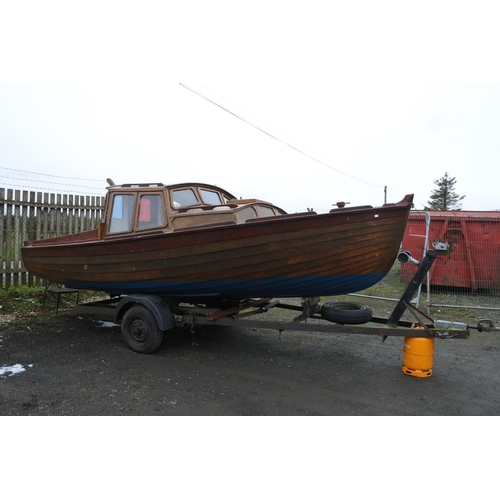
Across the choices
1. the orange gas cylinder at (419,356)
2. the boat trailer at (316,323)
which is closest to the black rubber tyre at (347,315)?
the boat trailer at (316,323)

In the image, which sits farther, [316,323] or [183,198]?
[183,198]

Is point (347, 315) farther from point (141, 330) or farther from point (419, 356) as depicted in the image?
point (141, 330)

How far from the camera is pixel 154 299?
16.6 feet

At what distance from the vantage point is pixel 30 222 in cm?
864

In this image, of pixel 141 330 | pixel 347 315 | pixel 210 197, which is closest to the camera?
pixel 347 315

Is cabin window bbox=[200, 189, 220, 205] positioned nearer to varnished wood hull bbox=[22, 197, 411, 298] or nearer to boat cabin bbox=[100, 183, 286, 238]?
boat cabin bbox=[100, 183, 286, 238]

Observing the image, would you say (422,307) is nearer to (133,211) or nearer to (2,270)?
(133,211)

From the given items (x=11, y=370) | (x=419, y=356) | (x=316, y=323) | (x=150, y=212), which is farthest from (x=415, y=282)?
(x=11, y=370)

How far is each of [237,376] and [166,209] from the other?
2385mm

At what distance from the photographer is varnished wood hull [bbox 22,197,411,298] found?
414 centimetres

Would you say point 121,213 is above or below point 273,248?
above

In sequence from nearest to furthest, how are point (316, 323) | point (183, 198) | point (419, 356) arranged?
point (419, 356) → point (316, 323) → point (183, 198)

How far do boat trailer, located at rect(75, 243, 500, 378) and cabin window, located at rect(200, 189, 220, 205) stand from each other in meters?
1.53

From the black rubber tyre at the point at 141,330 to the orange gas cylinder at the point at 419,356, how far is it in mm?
3176
